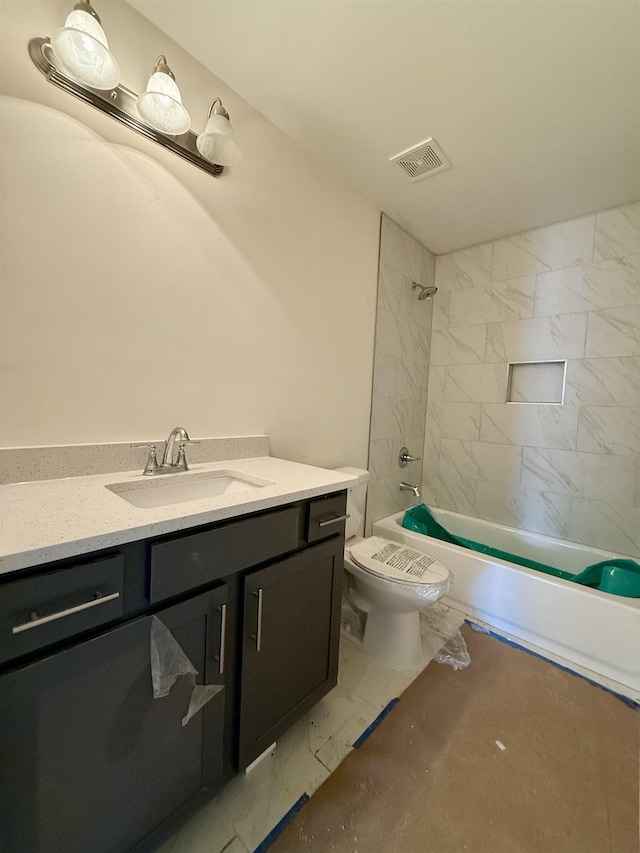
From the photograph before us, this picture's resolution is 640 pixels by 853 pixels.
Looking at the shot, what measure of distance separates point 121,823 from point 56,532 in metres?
0.65

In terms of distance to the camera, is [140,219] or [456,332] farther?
[456,332]

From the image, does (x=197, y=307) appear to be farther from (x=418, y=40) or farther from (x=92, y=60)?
(x=418, y=40)

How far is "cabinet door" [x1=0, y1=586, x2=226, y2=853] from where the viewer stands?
21.8 inches

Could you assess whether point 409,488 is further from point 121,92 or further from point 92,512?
point 121,92

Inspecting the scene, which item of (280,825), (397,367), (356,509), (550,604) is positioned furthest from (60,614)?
(397,367)

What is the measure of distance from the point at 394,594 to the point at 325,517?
0.61 metres

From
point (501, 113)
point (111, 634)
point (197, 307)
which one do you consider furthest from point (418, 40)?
point (111, 634)

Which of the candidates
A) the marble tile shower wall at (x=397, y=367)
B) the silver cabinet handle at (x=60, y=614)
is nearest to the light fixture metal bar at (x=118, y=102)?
the marble tile shower wall at (x=397, y=367)

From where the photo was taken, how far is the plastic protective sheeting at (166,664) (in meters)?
0.69

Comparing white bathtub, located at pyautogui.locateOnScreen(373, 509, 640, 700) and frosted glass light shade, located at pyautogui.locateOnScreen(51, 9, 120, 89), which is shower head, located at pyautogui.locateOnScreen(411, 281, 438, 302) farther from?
frosted glass light shade, located at pyautogui.locateOnScreen(51, 9, 120, 89)

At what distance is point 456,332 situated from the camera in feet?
8.27

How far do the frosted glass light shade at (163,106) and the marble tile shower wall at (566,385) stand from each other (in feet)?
6.94

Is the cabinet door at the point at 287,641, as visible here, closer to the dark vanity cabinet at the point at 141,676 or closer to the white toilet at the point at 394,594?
the dark vanity cabinet at the point at 141,676

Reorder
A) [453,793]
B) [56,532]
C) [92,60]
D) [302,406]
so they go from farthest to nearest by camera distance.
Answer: [302,406] → [453,793] → [92,60] → [56,532]
